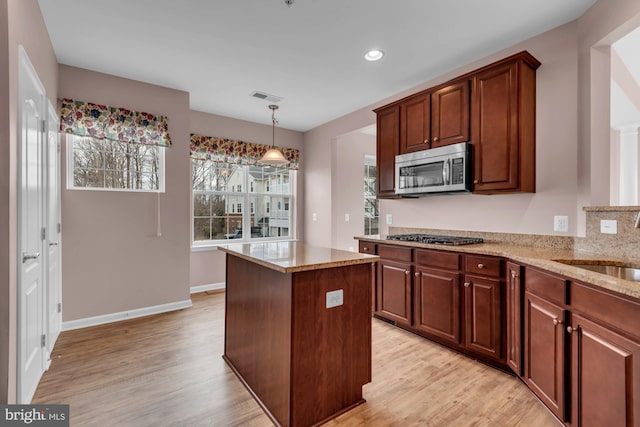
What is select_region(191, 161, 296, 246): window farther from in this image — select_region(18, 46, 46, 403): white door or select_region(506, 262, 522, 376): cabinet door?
select_region(506, 262, 522, 376): cabinet door

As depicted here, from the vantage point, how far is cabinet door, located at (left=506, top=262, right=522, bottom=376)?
2064 mm

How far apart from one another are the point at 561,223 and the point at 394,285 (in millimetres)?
1469

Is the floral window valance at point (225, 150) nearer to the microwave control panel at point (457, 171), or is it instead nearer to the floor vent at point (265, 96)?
the floor vent at point (265, 96)

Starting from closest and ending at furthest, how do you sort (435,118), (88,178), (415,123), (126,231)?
1. (435,118)
2. (415,123)
3. (88,178)
4. (126,231)

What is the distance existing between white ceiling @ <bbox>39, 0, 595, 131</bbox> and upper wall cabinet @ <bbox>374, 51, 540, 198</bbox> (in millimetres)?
312

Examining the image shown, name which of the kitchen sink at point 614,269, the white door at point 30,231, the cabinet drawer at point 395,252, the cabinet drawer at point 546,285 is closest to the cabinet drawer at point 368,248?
the cabinet drawer at point 395,252

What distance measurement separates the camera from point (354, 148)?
5262 mm

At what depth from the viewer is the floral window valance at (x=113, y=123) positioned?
3086mm

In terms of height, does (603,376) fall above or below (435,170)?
below

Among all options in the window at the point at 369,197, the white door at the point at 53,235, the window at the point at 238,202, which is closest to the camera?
the white door at the point at 53,235

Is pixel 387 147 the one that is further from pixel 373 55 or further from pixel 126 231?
pixel 126 231

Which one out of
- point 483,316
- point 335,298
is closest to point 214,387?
point 335,298

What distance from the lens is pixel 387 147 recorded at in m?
3.45

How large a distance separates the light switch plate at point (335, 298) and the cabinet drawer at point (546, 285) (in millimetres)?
1188
